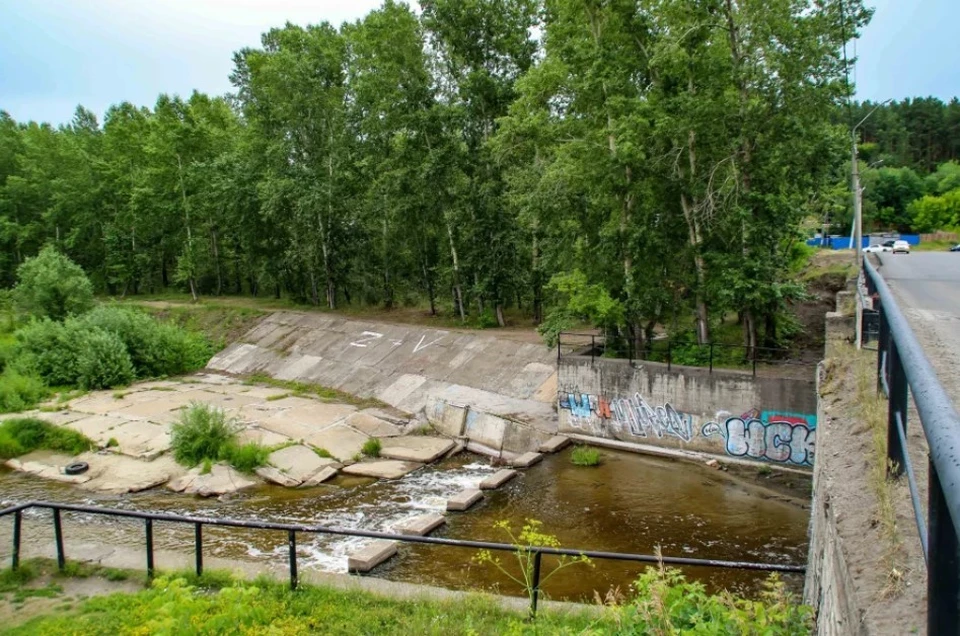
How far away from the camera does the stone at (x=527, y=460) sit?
56.9 ft

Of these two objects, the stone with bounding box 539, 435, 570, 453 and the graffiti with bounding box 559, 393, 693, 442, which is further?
the stone with bounding box 539, 435, 570, 453

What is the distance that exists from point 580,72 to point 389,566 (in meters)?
14.9

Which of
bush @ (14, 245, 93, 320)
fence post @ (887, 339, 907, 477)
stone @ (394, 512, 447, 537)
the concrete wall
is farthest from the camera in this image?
bush @ (14, 245, 93, 320)

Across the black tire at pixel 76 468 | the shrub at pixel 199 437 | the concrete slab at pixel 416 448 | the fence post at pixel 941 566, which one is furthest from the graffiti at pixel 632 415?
the fence post at pixel 941 566

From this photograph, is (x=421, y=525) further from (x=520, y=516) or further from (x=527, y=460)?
(x=527, y=460)

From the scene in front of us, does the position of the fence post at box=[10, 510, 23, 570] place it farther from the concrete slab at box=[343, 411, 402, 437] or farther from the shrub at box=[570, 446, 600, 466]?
the shrub at box=[570, 446, 600, 466]

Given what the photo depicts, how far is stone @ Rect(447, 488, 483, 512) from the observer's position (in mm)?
14617

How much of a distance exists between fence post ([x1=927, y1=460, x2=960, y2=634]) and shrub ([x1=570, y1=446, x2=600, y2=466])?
615 inches

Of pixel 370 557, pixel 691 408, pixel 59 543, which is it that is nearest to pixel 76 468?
pixel 59 543

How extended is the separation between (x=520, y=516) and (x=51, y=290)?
97.1 feet

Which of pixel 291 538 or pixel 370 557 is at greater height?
pixel 291 538

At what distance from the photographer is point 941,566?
1.94 metres

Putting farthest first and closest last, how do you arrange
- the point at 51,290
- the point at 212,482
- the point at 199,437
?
1. the point at 51,290
2. the point at 199,437
3. the point at 212,482

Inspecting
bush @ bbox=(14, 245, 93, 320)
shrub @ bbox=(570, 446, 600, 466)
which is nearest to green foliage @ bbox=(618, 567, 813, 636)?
shrub @ bbox=(570, 446, 600, 466)
